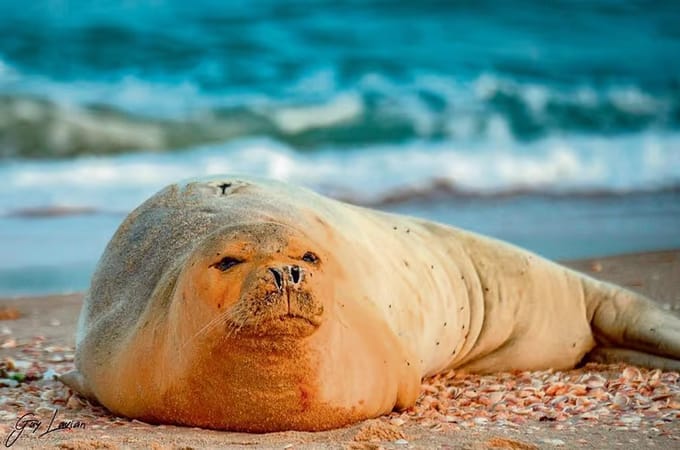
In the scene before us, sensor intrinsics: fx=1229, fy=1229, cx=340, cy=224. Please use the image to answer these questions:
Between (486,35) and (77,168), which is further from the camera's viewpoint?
(486,35)

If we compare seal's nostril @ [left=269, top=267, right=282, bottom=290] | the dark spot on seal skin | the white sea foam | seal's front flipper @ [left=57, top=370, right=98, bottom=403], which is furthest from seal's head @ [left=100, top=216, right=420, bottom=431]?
the white sea foam

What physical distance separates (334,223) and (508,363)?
129 centimetres

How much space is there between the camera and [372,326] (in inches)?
163

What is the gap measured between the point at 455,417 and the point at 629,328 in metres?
1.64

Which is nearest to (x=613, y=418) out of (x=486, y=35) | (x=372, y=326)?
(x=372, y=326)

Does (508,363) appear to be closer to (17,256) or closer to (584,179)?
(17,256)

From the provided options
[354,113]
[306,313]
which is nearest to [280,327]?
[306,313]

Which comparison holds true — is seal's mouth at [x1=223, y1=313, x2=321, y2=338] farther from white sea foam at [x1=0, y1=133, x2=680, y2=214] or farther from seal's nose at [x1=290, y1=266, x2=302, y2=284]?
white sea foam at [x1=0, y1=133, x2=680, y2=214]

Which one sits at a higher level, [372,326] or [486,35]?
[486,35]

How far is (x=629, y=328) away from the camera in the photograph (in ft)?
18.6

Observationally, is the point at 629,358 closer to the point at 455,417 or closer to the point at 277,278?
the point at 455,417

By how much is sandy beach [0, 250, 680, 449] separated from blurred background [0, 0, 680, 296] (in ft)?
11.0

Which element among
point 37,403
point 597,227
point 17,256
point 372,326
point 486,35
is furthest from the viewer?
point 486,35

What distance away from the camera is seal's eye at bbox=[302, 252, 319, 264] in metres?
3.89
